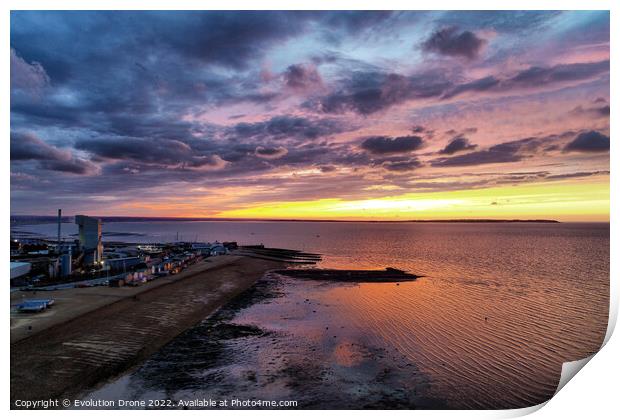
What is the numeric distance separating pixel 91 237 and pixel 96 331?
3383 cm

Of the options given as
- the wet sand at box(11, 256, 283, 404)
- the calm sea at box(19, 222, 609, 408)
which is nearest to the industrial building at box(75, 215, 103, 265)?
the wet sand at box(11, 256, 283, 404)

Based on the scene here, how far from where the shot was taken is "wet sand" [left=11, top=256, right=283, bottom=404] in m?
15.6

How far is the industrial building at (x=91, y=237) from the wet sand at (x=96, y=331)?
58.9 feet

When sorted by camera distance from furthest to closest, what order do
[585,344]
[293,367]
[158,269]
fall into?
[158,269] → [585,344] → [293,367]

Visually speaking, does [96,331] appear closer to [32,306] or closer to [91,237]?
[32,306]

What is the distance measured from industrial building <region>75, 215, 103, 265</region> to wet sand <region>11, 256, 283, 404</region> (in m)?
17.9

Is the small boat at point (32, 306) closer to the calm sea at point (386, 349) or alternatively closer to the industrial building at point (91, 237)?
the calm sea at point (386, 349)

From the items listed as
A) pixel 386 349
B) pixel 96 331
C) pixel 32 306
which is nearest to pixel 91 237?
pixel 32 306

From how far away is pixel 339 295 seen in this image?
37.0 m

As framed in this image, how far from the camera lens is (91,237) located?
1962 inches
